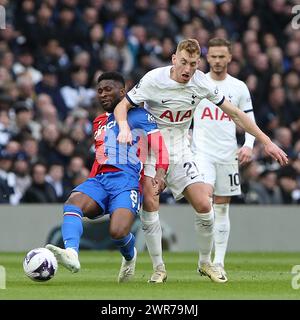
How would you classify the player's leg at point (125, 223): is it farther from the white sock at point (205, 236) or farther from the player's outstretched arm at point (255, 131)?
the player's outstretched arm at point (255, 131)

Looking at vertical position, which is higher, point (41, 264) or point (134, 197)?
point (134, 197)

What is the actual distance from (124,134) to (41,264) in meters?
1.37

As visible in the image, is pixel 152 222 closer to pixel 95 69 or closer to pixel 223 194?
pixel 223 194

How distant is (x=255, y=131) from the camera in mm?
10516

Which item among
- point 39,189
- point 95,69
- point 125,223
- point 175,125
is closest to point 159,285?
point 125,223

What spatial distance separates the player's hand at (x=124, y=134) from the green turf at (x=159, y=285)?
1303mm

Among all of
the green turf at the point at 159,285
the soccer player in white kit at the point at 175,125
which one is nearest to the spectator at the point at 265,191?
the green turf at the point at 159,285

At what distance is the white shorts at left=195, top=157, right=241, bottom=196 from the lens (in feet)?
40.9

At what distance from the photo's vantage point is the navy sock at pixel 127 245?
33.6ft

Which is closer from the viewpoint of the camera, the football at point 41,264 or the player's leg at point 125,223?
the football at point 41,264

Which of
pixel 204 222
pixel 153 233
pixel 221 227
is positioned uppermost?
pixel 204 222

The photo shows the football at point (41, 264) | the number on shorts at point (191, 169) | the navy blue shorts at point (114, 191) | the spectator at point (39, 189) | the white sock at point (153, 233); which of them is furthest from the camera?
the spectator at point (39, 189)

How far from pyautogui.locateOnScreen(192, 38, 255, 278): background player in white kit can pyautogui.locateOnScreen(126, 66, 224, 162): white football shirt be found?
162 centimetres
